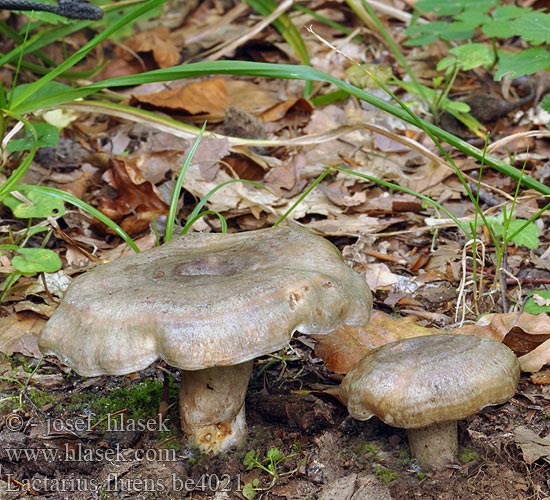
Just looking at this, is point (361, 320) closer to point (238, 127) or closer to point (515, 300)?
point (515, 300)

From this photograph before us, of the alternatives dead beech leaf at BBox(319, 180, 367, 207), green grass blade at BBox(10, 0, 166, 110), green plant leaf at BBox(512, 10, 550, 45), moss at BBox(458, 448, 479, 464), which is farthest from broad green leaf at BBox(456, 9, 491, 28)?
moss at BBox(458, 448, 479, 464)

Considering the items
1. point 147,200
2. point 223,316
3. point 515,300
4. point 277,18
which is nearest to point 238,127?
point 147,200

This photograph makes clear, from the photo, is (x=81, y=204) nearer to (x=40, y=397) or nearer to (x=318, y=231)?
(x=40, y=397)

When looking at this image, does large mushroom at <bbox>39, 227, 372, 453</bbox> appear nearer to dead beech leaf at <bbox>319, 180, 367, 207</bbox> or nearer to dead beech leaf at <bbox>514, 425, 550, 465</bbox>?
dead beech leaf at <bbox>514, 425, 550, 465</bbox>

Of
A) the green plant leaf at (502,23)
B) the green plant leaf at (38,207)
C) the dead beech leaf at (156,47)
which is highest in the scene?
the green plant leaf at (502,23)

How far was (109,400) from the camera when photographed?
3195 mm

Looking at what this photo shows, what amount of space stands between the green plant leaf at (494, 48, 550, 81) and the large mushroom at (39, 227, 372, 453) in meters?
1.68

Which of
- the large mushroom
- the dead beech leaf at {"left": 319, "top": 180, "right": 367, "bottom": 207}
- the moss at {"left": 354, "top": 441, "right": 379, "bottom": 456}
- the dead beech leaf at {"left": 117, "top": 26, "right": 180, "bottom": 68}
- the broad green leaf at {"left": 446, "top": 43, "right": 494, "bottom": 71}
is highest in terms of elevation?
the large mushroom

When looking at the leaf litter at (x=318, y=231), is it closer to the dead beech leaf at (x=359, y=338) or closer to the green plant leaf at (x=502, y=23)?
the dead beech leaf at (x=359, y=338)

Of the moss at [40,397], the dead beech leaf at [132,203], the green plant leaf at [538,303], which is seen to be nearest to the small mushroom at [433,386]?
the green plant leaf at [538,303]

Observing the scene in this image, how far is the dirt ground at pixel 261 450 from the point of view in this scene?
104 inches

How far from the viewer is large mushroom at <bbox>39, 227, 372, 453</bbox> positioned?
2.31m

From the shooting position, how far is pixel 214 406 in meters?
2.81

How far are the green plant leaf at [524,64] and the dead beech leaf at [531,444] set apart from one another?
72.4 inches
